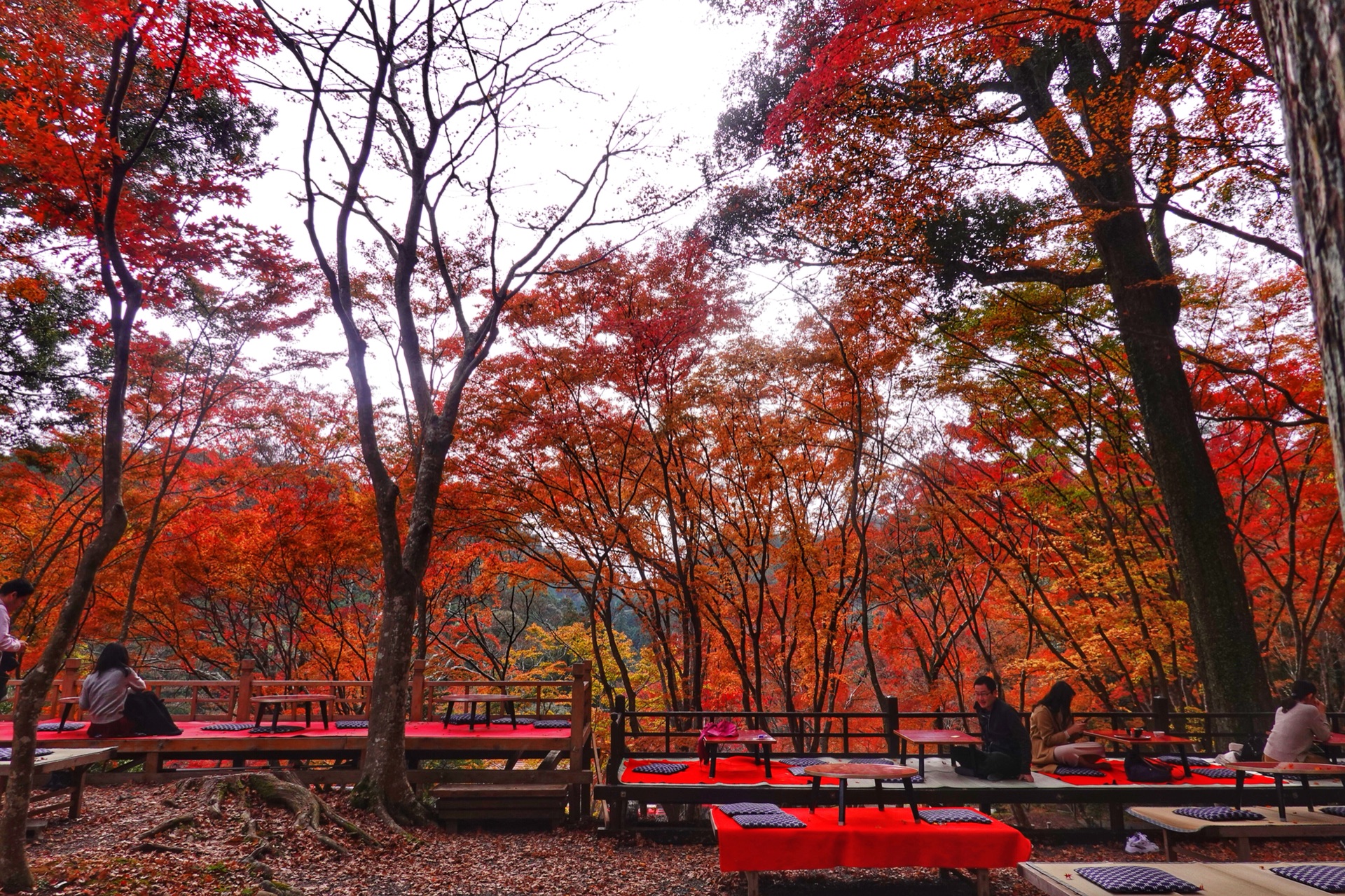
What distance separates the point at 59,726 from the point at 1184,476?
12647 mm

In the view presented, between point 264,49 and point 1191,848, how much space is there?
11.4m

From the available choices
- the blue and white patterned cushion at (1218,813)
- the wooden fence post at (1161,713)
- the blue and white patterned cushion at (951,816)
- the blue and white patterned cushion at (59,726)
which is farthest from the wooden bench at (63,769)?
the wooden fence post at (1161,713)

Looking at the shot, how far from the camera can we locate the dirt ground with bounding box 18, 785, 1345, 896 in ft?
15.1

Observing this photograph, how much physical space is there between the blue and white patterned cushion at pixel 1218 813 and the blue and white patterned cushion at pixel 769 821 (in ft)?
10.1

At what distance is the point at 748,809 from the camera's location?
5.45 meters

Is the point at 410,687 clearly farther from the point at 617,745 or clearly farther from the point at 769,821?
the point at 769,821

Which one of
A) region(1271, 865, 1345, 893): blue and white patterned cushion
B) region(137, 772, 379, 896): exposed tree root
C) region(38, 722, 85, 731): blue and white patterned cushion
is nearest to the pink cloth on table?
region(137, 772, 379, 896): exposed tree root

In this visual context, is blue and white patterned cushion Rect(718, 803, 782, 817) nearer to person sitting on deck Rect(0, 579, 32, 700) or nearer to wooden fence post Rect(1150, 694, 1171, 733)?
wooden fence post Rect(1150, 694, 1171, 733)

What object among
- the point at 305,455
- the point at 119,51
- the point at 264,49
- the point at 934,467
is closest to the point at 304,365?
the point at 305,455

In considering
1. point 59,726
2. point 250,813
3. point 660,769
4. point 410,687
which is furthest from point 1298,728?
point 59,726

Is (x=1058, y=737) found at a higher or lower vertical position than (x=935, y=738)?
lower

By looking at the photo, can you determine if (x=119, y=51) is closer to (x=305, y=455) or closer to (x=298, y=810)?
(x=298, y=810)

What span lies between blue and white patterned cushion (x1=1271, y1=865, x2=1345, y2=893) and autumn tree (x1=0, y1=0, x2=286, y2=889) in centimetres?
681

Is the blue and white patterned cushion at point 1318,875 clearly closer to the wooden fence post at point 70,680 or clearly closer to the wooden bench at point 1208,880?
the wooden bench at point 1208,880
